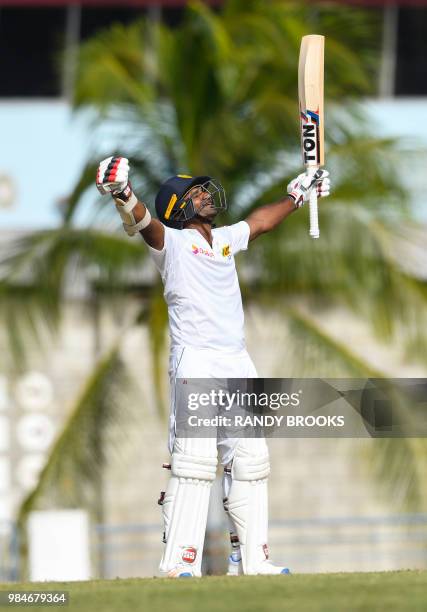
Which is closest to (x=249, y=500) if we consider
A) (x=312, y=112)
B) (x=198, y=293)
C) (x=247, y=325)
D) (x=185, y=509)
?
(x=185, y=509)

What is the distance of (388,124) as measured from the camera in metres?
17.2

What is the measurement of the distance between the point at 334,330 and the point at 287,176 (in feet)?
9.70

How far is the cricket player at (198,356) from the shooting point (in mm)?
6801

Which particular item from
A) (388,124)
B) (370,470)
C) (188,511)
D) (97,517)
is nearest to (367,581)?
(188,511)

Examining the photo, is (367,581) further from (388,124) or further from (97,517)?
(388,124)

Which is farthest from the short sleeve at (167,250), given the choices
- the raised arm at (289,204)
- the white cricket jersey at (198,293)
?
the raised arm at (289,204)

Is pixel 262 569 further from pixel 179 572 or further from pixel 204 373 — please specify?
pixel 204 373

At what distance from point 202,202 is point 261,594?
6.86 feet

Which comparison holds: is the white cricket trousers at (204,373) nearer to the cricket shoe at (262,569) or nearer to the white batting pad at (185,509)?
the white batting pad at (185,509)

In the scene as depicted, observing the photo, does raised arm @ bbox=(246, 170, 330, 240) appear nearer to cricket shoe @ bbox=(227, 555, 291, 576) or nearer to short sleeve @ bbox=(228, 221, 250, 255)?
short sleeve @ bbox=(228, 221, 250, 255)

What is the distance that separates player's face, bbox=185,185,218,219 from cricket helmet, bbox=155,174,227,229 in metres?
0.01

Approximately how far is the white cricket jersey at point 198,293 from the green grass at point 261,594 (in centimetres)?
118

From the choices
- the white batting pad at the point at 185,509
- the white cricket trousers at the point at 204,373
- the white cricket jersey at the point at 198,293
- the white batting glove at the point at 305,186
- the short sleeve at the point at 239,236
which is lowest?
the white batting pad at the point at 185,509

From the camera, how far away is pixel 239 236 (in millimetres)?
7207
